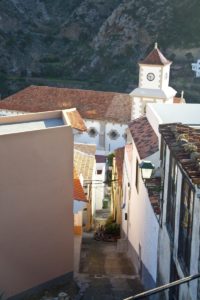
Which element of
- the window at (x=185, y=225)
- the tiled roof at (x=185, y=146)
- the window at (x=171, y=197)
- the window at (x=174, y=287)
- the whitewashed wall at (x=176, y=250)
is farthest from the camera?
the window at (x=171, y=197)

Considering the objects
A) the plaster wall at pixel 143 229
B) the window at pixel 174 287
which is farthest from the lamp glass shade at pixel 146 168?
the window at pixel 174 287

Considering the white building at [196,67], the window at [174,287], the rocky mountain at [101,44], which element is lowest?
the window at [174,287]

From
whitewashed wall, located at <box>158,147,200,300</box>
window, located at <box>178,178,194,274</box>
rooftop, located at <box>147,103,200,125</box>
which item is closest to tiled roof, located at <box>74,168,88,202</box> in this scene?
rooftop, located at <box>147,103,200,125</box>

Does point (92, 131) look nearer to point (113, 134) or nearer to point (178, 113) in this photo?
point (113, 134)

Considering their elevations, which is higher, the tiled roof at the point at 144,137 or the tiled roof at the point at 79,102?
the tiled roof at the point at 79,102

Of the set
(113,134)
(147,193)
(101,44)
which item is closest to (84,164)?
(147,193)

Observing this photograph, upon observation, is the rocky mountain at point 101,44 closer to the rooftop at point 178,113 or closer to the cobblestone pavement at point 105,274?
the cobblestone pavement at point 105,274

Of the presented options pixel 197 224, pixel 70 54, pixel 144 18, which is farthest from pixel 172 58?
pixel 197 224

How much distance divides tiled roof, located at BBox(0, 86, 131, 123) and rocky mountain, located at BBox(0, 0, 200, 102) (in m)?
23.2

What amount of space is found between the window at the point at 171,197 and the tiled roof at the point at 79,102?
91.0ft

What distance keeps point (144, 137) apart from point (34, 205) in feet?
18.8

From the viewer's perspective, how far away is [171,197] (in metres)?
11.8

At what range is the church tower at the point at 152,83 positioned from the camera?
35.2 meters

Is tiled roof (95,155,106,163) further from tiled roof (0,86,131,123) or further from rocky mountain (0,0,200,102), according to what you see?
rocky mountain (0,0,200,102)
